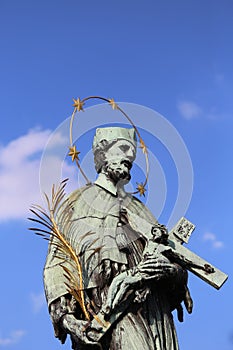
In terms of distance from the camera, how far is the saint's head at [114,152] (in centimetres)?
967

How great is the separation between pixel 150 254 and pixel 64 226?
1.06 meters

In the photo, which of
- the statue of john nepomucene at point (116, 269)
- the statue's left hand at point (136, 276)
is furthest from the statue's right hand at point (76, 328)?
the statue's left hand at point (136, 276)

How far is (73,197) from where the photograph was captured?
9.68m

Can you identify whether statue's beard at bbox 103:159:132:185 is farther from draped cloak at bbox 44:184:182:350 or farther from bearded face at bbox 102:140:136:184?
draped cloak at bbox 44:184:182:350

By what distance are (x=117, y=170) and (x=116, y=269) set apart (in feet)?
4.07

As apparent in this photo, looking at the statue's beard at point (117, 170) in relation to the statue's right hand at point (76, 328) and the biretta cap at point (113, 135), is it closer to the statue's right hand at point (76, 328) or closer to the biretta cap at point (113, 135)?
the biretta cap at point (113, 135)

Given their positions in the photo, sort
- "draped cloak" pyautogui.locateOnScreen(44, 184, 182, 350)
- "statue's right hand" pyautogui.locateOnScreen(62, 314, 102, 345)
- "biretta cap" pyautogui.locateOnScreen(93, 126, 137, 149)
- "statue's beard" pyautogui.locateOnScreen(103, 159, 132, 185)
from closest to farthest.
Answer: "statue's right hand" pyautogui.locateOnScreen(62, 314, 102, 345) → "draped cloak" pyautogui.locateOnScreen(44, 184, 182, 350) → "statue's beard" pyautogui.locateOnScreen(103, 159, 132, 185) → "biretta cap" pyautogui.locateOnScreen(93, 126, 137, 149)

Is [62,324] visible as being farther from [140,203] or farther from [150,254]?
[140,203]

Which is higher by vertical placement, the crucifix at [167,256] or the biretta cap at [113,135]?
the biretta cap at [113,135]

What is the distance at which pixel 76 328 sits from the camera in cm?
861

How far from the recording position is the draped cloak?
8656mm

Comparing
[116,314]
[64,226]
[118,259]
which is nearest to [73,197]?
[64,226]

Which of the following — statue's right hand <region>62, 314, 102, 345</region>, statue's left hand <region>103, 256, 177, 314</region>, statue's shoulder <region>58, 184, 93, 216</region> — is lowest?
statue's right hand <region>62, 314, 102, 345</region>

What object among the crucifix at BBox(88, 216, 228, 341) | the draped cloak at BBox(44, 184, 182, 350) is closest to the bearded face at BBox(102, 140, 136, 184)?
the draped cloak at BBox(44, 184, 182, 350)
